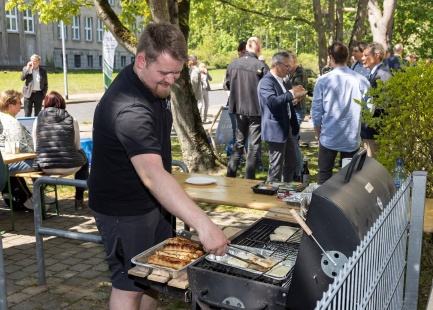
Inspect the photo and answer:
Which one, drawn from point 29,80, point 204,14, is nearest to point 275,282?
point 29,80

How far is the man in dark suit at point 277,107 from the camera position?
23.6 ft

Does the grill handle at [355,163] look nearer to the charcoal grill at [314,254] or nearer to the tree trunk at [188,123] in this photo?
the charcoal grill at [314,254]

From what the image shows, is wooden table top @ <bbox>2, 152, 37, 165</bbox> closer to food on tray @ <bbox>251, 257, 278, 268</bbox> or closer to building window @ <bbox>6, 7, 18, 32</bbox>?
food on tray @ <bbox>251, 257, 278, 268</bbox>

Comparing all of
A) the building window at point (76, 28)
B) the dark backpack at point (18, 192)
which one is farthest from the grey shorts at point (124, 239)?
the building window at point (76, 28)

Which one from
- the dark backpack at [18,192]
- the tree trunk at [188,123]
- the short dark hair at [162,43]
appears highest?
the short dark hair at [162,43]

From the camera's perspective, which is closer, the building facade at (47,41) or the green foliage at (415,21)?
the green foliage at (415,21)

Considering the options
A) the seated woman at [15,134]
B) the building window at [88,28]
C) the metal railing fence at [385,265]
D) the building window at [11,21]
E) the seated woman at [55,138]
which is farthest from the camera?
the building window at [88,28]

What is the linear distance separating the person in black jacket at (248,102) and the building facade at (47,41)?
3466 cm

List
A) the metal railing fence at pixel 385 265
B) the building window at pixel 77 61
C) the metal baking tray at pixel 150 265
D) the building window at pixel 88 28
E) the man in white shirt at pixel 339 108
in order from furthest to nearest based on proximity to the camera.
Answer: the building window at pixel 88 28 < the building window at pixel 77 61 < the man in white shirt at pixel 339 108 < the metal baking tray at pixel 150 265 < the metal railing fence at pixel 385 265

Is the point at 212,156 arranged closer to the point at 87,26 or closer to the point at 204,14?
the point at 204,14

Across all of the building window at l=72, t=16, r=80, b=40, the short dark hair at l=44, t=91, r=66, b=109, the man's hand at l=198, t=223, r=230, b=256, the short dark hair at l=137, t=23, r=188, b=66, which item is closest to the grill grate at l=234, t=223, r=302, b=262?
the man's hand at l=198, t=223, r=230, b=256

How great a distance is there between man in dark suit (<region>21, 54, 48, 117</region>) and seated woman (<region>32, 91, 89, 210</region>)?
8300 mm

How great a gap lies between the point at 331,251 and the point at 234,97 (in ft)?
21.1

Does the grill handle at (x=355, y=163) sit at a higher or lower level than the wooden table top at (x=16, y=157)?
higher
